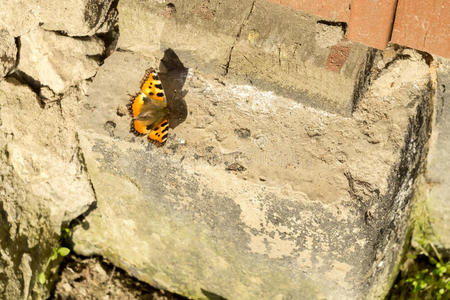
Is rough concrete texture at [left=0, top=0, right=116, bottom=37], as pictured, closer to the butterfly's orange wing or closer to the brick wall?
the butterfly's orange wing

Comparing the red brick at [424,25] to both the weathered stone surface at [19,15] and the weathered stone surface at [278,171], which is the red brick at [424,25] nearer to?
the weathered stone surface at [278,171]

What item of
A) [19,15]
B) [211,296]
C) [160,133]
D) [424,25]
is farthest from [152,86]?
[211,296]

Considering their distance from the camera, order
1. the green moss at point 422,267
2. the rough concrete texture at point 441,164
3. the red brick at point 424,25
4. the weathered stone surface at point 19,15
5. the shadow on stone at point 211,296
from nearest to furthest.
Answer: the red brick at point 424,25 < the weathered stone surface at point 19,15 < the rough concrete texture at point 441,164 < the shadow on stone at point 211,296 < the green moss at point 422,267

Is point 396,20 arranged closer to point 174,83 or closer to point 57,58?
point 174,83

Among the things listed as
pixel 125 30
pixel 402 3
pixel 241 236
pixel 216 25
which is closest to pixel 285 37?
pixel 216 25

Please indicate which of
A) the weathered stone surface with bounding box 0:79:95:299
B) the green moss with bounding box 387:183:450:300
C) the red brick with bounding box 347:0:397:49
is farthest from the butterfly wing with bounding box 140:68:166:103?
the green moss with bounding box 387:183:450:300

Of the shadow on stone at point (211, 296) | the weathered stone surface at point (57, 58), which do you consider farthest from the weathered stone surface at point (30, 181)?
the shadow on stone at point (211, 296)
